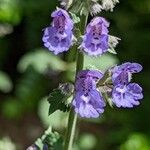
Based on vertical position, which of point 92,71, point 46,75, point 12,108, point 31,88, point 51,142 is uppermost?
point 46,75

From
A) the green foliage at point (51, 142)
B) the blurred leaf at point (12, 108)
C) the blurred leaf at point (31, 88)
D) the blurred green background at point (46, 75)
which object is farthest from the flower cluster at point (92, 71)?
the blurred leaf at point (12, 108)

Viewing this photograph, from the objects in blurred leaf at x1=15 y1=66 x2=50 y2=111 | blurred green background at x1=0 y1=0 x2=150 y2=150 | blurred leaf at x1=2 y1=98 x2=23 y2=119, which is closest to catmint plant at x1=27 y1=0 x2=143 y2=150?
blurred green background at x1=0 y1=0 x2=150 y2=150

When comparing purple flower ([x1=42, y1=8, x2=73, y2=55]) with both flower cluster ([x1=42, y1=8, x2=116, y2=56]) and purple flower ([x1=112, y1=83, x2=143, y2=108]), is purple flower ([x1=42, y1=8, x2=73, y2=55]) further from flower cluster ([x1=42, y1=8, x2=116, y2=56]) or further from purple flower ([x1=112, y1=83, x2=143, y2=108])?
purple flower ([x1=112, y1=83, x2=143, y2=108])

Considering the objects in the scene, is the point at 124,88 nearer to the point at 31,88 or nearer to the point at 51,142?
the point at 51,142

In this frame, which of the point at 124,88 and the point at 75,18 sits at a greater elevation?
the point at 75,18

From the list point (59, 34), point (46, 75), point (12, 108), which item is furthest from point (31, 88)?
point (59, 34)

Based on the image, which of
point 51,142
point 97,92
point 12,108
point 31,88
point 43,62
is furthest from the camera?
point 12,108
